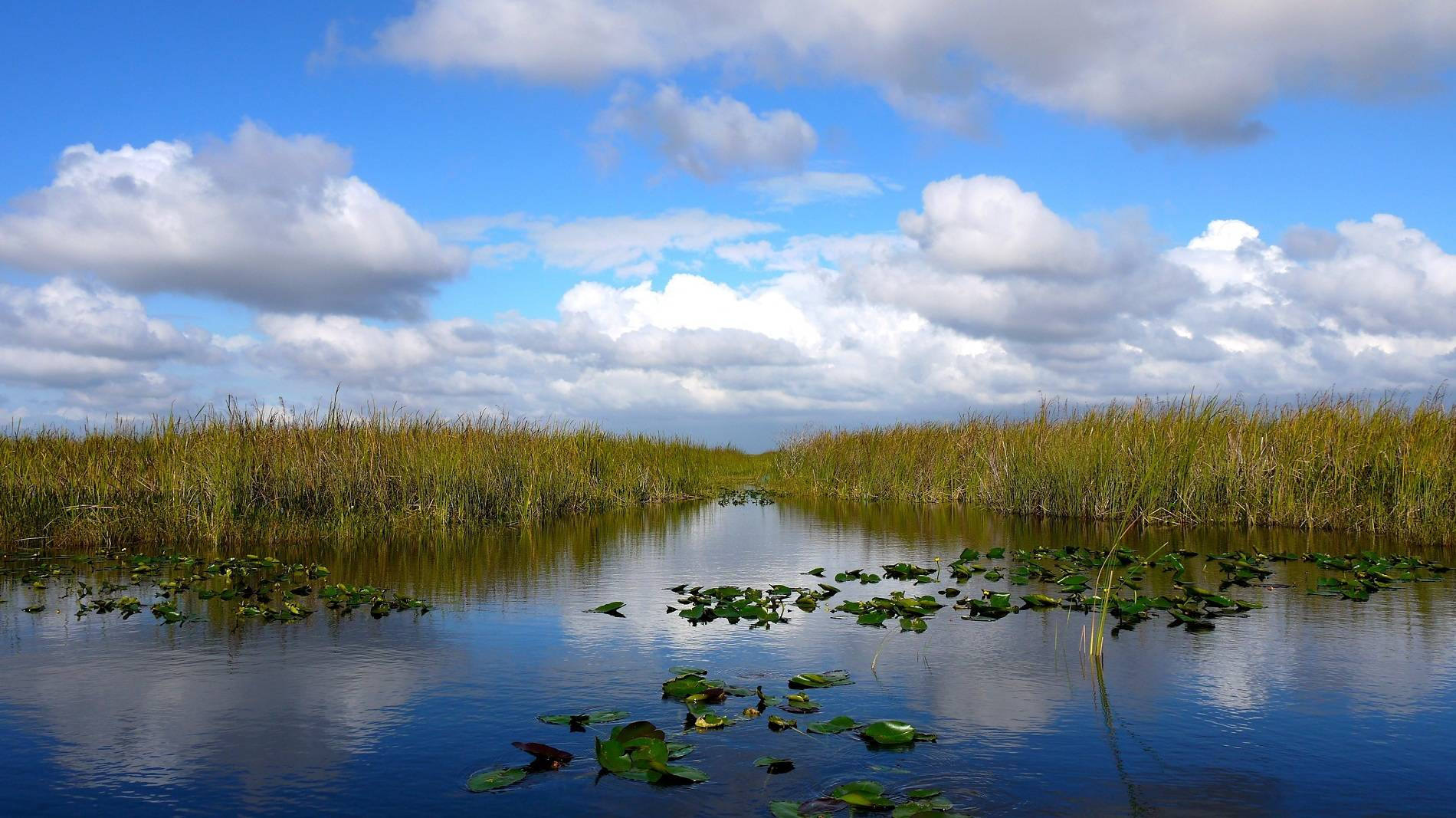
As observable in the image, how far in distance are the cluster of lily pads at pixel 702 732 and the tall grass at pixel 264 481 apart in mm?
9975

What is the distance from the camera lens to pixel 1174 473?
14578mm

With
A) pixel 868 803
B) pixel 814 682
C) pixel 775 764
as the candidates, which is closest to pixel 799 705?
pixel 814 682

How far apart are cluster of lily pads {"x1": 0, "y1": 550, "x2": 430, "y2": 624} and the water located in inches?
11.4

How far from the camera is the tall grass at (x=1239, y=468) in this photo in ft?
41.2

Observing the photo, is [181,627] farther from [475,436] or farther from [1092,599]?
[475,436]

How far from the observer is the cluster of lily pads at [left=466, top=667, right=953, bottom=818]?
3363mm

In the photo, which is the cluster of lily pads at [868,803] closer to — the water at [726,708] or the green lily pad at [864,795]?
the green lily pad at [864,795]

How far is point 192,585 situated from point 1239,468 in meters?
15.2

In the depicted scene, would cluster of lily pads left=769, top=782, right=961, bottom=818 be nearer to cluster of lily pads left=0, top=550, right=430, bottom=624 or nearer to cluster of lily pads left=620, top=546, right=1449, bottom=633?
cluster of lily pads left=620, top=546, right=1449, bottom=633

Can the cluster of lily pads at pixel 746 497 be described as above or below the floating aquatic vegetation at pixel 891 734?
above

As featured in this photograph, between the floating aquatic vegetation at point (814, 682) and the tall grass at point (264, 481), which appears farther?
the tall grass at point (264, 481)

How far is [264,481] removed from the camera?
42.4 ft

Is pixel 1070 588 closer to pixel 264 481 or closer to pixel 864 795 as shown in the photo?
pixel 864 795

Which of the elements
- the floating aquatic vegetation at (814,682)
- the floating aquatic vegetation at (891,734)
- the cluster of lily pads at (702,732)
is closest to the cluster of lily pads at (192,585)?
the cluster of lily pads at (702,732)
